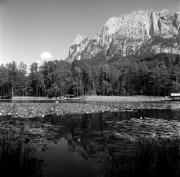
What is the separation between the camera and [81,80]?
96.6 meters

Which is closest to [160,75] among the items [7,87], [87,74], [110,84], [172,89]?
[172,89]

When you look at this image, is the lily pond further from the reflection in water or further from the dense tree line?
the dense tree line

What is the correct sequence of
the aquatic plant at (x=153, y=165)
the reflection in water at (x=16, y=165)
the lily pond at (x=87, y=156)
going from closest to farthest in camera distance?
the aquatic plant at (x=153, y=165)
the reflection in water at (x=16, y=165)
the lily pond at (x=87, y=156)

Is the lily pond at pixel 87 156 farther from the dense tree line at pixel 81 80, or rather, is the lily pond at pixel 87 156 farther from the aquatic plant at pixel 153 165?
the dense tree line at pixel 81 80

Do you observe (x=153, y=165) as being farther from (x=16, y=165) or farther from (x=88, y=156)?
(x=16, y=165)

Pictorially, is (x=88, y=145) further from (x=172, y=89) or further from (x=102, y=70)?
(x=102, y=70)

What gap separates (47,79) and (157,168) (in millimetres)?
88620

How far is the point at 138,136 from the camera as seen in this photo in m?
11.4

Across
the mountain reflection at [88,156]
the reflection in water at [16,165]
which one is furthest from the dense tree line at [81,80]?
the reflection in water at [16,165]

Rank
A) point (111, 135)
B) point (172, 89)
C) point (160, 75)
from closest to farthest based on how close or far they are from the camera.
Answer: point (111, 135) → point (172, 89) → point (160, 75)

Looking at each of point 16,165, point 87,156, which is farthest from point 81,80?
point 16,165

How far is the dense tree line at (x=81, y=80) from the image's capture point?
287ft

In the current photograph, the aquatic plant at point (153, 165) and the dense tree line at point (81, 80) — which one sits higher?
the dense tree line at point (81, 80)

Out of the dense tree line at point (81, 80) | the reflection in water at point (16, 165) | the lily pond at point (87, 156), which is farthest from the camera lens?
the dense tree line at point (81, 80)
